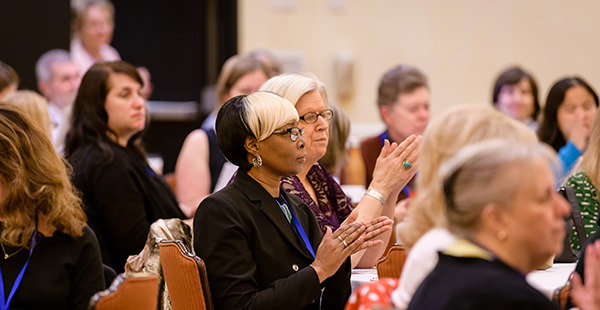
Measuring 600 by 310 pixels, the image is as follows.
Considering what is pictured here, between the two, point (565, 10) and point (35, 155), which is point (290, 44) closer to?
point (565, 10)

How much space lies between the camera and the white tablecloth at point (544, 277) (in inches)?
107

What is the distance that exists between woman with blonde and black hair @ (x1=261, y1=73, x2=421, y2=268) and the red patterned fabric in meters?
1.15

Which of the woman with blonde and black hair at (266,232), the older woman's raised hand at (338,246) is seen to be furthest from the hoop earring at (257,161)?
the older woman's raised hand at (338,246)

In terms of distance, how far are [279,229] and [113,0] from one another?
803 centimetres

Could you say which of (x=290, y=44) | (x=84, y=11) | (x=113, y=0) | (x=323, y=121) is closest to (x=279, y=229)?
(x=323, y=121)

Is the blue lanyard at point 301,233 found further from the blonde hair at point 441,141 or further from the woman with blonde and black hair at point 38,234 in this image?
the blonde hair at point 441,141

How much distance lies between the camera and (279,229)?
2771 millimetres

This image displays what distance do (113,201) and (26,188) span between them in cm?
130

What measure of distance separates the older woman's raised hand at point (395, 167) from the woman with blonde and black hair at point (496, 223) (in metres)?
1.52

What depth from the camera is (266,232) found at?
9.01 ft

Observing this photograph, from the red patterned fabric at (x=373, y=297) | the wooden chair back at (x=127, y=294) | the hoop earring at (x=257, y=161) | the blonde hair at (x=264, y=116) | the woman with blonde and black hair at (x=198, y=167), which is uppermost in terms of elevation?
the blonde hair at (x=264, y=116)

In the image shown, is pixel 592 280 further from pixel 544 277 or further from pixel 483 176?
pixel 544 277

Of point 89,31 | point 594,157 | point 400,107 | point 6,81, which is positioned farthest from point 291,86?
point 89,31

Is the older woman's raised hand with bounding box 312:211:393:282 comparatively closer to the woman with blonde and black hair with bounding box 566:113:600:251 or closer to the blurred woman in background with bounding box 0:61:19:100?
the woman with blonde and black hair with bounding box 566:113:600:251
